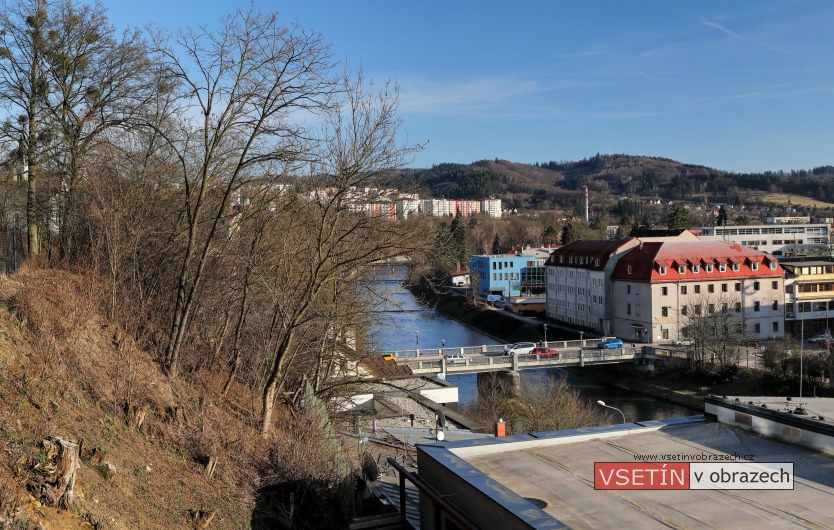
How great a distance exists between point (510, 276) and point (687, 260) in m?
25.4

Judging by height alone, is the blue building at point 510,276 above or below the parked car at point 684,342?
above

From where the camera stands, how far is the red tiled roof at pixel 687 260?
146 feet

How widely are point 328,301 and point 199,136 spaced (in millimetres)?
4142

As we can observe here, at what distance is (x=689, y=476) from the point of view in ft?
27.2

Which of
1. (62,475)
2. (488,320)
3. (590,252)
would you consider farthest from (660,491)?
(488,320)

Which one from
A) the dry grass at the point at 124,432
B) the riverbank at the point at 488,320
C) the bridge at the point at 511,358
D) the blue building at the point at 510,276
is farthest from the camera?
the blue building at the point at 510,276

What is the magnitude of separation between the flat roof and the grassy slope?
3414mm

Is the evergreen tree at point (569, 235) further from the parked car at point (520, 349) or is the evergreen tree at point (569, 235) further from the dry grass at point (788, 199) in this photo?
the dry grass at point (788, 199)

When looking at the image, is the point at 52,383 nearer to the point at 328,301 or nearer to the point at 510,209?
the point at 328,301

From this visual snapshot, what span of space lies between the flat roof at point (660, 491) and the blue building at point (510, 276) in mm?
57813

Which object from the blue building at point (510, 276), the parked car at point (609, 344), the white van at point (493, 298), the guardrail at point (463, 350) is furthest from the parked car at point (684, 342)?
the blue building at point (510, 276)

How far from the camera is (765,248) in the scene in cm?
7150

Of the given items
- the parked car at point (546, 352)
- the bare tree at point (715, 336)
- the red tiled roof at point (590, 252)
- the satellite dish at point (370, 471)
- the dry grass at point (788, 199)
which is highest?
the dry grass at point (788, 199)

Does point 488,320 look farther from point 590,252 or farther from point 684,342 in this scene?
point 684,342
